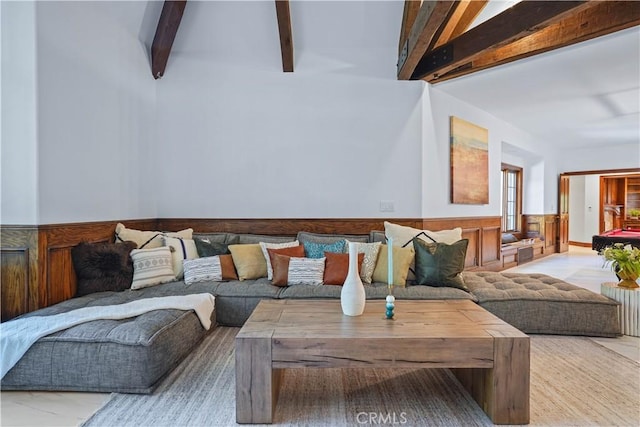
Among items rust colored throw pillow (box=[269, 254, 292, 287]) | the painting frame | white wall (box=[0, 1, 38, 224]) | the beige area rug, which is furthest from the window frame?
white wall (box=[0, 1, 38, 224])

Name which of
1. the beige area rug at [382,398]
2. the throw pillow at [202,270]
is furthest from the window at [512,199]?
the throw pillow at [202,270]

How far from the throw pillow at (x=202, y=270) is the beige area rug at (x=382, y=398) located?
2.93 ft

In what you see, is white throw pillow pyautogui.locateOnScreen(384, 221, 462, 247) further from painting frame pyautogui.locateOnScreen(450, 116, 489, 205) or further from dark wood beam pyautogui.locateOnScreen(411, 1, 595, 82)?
dark wood beam pyautogui.locateOnScreen(411, 1, 595, 82)

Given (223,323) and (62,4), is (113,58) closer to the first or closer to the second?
(62,4)

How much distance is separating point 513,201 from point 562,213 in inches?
63.1

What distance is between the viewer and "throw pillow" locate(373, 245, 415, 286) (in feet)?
10.7

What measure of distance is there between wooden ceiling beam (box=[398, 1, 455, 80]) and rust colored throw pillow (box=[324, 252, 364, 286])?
6.59ft

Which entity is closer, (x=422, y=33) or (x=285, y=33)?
(x=422, y=33)

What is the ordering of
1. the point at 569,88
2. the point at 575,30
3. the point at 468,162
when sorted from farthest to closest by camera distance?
the point at 468,162, the point at 569,88, the point at 575,30

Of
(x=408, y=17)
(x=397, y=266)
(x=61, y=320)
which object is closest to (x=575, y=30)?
(x=408, y=17)

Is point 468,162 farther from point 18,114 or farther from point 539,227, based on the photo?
point 18,114

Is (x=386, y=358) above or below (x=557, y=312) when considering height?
above

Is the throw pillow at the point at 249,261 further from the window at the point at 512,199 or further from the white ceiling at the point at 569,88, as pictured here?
the window at the point at 512,199

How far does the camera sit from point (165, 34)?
4.08 metres
